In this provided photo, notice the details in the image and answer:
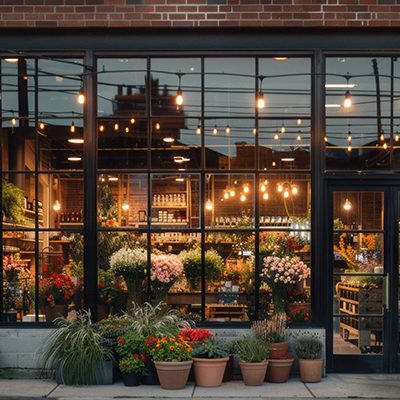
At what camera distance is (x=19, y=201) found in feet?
39.2

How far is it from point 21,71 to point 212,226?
368 centimetres

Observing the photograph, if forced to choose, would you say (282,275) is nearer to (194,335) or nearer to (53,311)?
(194,335)

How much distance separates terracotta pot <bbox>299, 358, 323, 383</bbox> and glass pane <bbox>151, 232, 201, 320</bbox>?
1.69m

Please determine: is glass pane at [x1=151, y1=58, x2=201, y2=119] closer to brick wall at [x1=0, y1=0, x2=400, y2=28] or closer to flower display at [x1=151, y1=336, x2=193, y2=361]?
brick wall at [x1=0, y1=0, x2=400, y2=28]

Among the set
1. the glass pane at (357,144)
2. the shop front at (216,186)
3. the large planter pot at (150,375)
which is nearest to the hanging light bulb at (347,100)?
the shop front at (216,186)

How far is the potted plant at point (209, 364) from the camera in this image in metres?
10.8

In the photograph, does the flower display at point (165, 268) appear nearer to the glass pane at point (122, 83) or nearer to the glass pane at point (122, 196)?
the glass pane at point (122, 196)

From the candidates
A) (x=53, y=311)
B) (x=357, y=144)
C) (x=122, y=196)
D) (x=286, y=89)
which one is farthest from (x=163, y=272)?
(x=357, y=144)

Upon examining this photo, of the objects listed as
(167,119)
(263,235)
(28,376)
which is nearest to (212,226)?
(263,235)

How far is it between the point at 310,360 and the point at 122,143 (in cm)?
416

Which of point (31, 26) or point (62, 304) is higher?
point (31, 26)

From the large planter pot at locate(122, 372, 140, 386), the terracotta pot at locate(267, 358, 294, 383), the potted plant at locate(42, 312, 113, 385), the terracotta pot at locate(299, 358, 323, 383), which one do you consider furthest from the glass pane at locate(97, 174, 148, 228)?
the terracotta pot at locate(299, 358, 323, 383)

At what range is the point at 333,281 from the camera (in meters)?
11.9

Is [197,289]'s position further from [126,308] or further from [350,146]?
[350,146]
